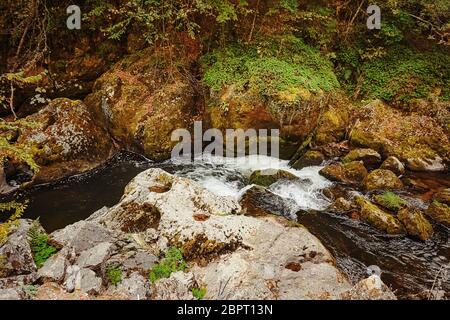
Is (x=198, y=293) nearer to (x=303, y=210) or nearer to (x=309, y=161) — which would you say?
(x=303, y=210)

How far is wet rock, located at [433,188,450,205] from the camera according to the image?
821cm

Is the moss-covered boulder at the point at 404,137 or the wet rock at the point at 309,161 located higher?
the moss-covered boulder at the point at 404,137

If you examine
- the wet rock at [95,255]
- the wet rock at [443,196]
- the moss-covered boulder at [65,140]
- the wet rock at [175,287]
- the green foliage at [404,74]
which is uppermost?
the green foliage at [404,74]

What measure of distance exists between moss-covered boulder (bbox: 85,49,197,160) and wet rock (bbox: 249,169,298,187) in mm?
2874

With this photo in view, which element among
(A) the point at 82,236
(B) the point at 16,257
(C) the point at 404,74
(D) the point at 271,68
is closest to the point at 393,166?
(C) the point at 404,74

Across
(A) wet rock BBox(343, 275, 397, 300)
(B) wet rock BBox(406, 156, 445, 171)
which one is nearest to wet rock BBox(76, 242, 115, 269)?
(A) wet rock BBox(343, 275, 397, 300)

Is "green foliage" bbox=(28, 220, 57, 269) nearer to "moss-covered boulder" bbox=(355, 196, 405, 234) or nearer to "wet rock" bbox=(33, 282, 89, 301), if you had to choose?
"wet rock" bbox=(33, 282, 89, 301)

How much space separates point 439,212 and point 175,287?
6524mm

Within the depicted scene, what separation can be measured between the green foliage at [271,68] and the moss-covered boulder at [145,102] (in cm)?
121

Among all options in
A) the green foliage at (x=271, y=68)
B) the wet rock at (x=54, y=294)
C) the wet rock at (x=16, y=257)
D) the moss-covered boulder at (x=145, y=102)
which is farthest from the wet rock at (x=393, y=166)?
the wet rock at (x=16, y=257)

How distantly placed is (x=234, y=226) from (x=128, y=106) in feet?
20.7

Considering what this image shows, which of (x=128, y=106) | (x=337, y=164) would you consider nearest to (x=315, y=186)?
(x=337, y=164)

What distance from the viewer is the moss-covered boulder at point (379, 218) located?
720 centimetres

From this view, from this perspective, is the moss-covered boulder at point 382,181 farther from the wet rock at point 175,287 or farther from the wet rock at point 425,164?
the wet rock at point 175,287
